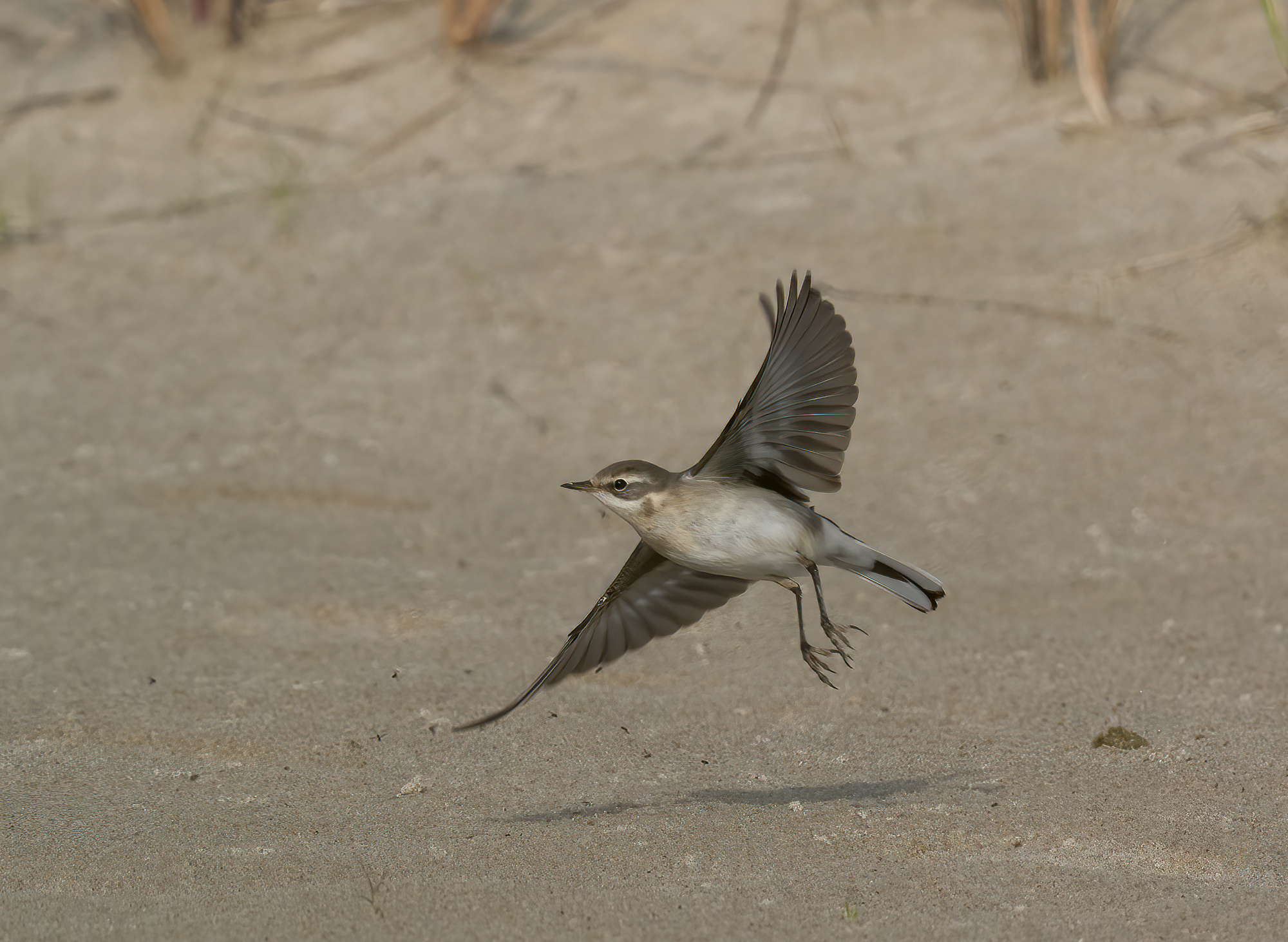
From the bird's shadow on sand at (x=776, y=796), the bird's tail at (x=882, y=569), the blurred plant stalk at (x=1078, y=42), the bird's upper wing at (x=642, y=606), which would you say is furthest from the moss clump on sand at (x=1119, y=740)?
the blurred plant stalk at (x=1078, y=42)

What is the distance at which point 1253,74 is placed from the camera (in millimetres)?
6828

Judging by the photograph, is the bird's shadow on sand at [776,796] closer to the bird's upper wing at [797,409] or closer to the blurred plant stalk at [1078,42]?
the bird's upper wing at [797,409]

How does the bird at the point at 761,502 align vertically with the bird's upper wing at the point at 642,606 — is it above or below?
above

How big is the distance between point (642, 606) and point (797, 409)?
28.1 inches

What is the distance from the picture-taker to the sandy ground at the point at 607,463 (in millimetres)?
3254

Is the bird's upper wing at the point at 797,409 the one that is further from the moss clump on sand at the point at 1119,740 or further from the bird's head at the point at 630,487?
the moss clump on sand at the point at 1119,740

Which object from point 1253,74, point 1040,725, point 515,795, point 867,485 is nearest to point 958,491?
point 867,485

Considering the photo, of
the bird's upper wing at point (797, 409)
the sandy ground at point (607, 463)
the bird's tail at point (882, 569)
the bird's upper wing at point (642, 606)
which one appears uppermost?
the bird's upper wing at point (797, 409)

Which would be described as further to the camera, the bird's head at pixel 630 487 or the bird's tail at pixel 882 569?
the bird's tail at pixel 882 569

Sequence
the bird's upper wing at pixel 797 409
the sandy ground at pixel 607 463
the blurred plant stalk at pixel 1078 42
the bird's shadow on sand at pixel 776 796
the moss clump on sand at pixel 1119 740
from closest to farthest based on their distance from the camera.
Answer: the bird's upper wing at pixel 797 409
the sandy ground at pixel 607 463
the bird's shadow on sand at pixel 776 796
the moss clump on sand at pixel 1119 740
the blurred plant stalk at pixel 1078 42

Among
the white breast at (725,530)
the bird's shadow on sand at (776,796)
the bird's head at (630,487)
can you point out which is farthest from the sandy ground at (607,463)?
the bird's head at (630,487)

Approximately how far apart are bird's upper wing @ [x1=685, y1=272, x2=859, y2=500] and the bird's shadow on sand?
741 mm

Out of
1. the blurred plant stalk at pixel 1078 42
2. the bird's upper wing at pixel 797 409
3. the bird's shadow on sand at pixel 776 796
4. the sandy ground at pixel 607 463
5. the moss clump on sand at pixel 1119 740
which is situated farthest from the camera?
the blurred plant stalk at pixel 1078 42

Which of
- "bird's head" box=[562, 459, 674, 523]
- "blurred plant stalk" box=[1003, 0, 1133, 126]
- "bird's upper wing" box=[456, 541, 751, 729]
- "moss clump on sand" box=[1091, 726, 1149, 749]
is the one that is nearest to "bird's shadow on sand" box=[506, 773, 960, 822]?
"bird's upper wing" box=[456, 541, 751, 729]
